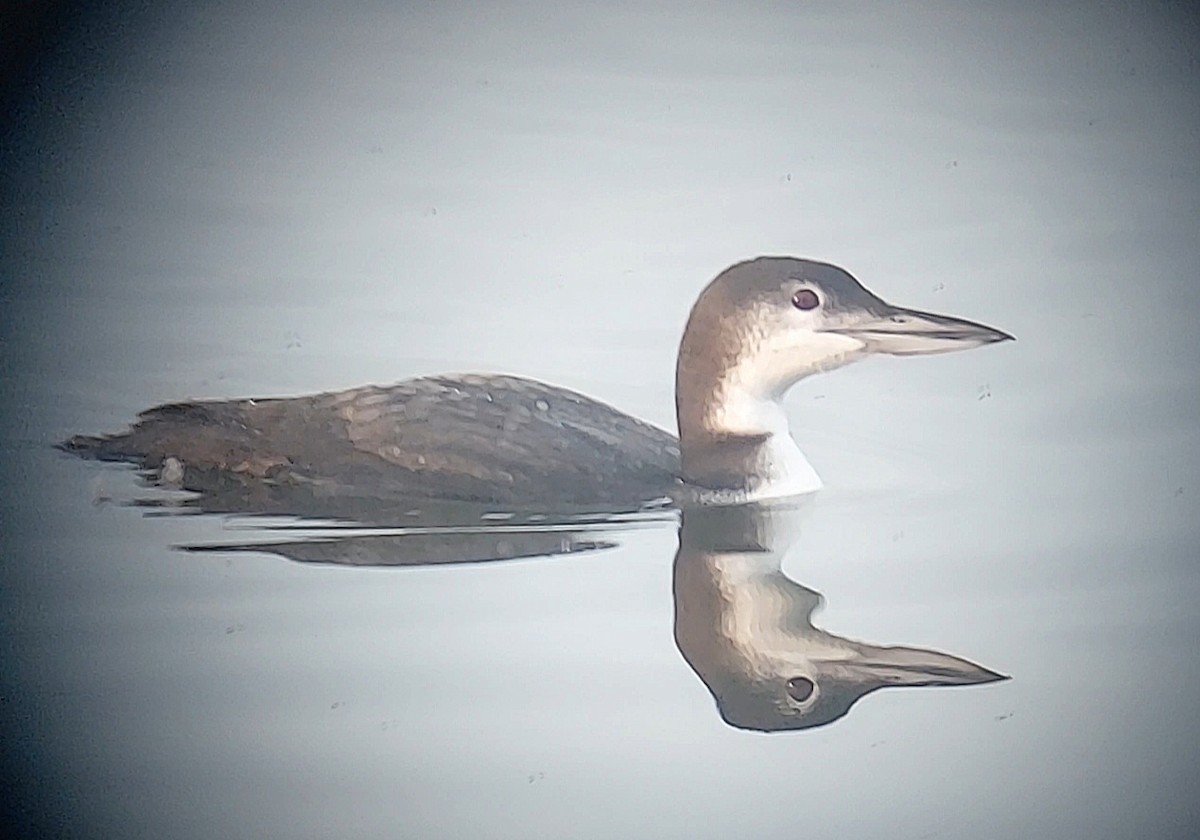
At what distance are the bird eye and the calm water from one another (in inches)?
2.1

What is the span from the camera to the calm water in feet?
4.46

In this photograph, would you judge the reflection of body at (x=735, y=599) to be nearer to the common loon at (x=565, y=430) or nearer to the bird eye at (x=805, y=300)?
the common loon at (x=565, y=430)

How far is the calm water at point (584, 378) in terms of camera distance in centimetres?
136

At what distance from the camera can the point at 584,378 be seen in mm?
1379

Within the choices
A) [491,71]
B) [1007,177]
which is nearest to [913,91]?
[1007,177]

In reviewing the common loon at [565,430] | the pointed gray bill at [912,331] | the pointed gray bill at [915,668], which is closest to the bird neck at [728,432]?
the common loon at [565,430]

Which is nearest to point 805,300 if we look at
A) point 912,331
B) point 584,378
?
point 912,331

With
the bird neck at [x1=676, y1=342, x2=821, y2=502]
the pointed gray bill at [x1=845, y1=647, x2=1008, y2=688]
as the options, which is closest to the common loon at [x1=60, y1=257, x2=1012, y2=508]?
the bird neck at [x1=676, y1=342, x2=821, y2=502]

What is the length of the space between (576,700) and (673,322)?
0.46m

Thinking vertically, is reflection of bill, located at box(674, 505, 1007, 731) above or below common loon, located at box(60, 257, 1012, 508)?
below

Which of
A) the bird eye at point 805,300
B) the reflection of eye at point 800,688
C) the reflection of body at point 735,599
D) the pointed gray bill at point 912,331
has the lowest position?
the reflection of eye at point 800,688

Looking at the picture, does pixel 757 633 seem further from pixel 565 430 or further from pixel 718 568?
pixel 565 430

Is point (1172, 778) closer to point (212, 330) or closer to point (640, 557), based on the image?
point (640, 557)

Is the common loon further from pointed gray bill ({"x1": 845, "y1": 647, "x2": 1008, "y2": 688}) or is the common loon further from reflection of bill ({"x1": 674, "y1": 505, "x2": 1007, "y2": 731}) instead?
pointed gray bill ({"x1": 845, "y1": 647, "x2": 1008, "y2": 688})
